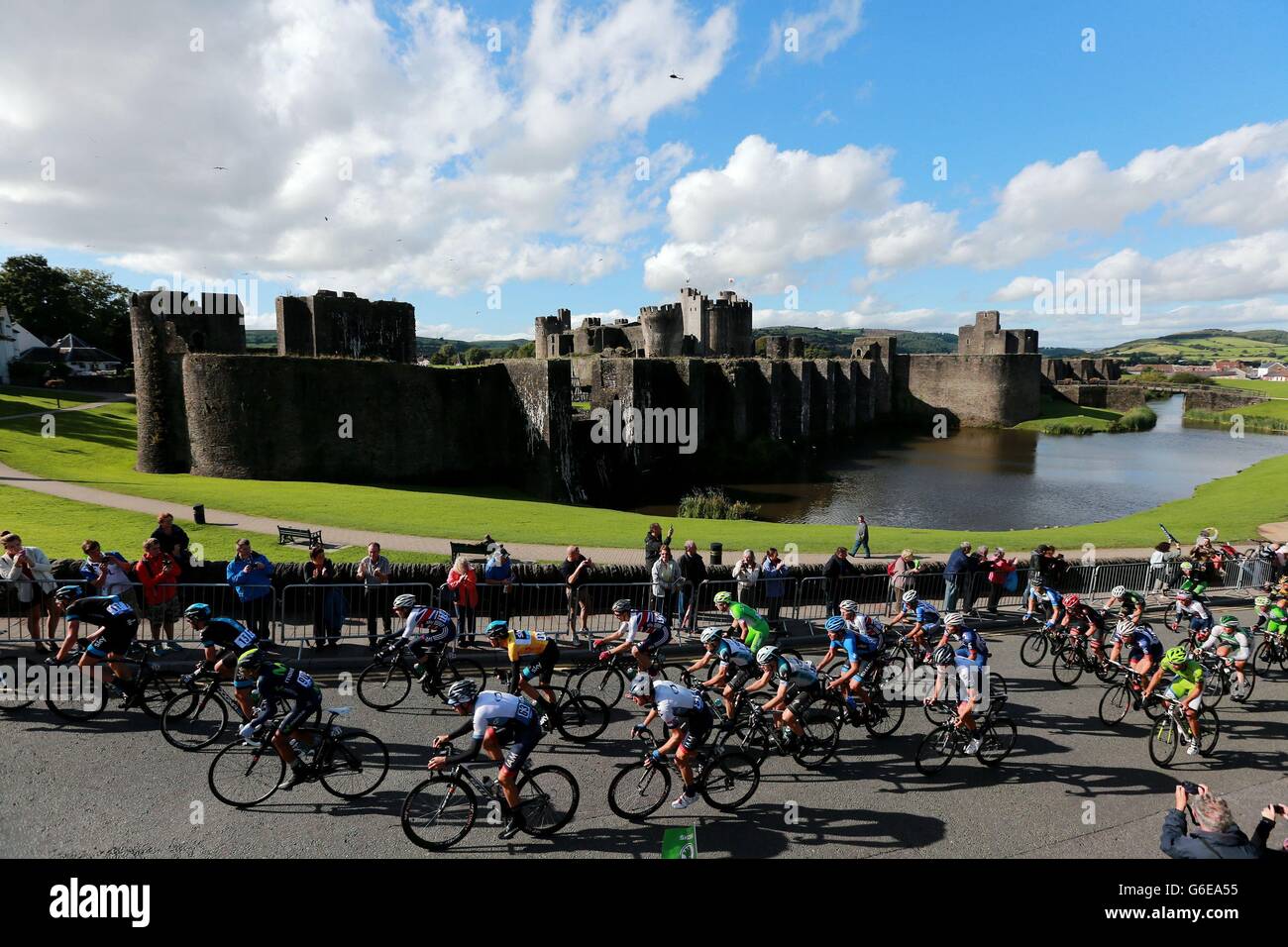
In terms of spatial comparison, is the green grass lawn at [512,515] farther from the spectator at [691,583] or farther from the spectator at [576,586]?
the spectator at [576,586]

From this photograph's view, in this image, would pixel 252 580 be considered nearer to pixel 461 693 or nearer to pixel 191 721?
pixel 191 721

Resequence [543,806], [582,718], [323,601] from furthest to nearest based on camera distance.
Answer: [323,601] < [582,718] < [543,806]

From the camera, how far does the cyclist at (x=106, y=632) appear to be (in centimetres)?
977

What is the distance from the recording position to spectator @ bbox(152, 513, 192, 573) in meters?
12.7

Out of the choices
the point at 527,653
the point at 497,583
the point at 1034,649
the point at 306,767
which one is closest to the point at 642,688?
the point at 527,653

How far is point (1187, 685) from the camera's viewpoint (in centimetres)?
985

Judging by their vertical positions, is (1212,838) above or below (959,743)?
above

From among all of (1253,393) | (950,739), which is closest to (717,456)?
(950,739)

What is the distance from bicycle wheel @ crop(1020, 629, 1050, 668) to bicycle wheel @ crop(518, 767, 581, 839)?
383 inches

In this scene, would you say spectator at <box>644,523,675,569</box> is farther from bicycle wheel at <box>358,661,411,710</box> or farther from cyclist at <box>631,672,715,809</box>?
cyclist at <box>631,672,715,809</box>

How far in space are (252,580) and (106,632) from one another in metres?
2.38

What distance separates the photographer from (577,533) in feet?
77.7
